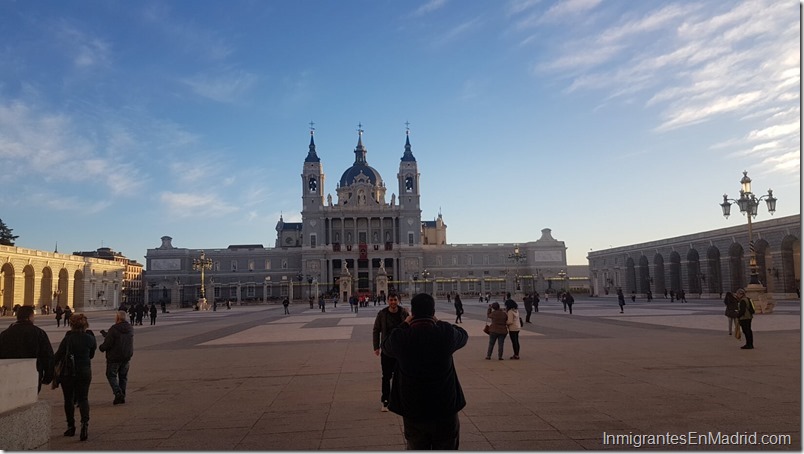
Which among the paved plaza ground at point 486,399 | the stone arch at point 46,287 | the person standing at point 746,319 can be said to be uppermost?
the stone arch at point 46,287

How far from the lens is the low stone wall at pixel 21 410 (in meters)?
4.75

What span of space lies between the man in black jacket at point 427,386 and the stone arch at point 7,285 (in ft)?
198

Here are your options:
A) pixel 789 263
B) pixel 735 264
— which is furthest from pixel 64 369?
pixel 735 264

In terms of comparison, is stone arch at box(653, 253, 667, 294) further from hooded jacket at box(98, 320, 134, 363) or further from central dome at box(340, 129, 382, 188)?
hooded jacket at box(98, 320, 134, 363)

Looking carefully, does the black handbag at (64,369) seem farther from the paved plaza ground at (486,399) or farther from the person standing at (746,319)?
the person standing at (746,319)

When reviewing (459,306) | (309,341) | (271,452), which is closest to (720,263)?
(459,306)

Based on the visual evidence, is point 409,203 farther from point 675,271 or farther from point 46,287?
point 46,287

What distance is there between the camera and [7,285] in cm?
5422

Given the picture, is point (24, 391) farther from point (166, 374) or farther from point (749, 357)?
point (749, 357)

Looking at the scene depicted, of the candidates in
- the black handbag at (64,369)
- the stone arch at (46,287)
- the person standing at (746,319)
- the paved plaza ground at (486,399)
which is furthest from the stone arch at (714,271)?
the stone arch at (46,287)

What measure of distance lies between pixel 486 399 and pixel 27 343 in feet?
19.1

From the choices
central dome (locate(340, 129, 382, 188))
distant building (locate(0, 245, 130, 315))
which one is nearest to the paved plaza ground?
distant building (locate(0, 245, 130, 315))

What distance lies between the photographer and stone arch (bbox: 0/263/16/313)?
2109 inches

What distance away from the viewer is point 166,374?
1188 centimetres
